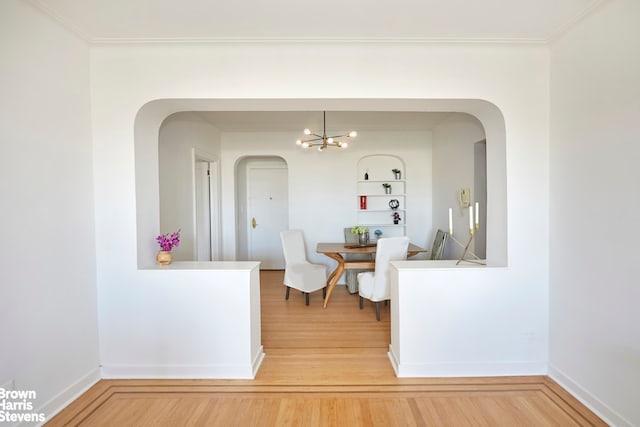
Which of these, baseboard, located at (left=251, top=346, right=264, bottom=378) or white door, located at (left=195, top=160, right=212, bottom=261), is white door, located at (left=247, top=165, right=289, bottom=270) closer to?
white door, located at (left=195, top=160, right=212, bottom=261)

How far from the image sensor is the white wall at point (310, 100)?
7.47ft

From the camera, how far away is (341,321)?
3.36 m

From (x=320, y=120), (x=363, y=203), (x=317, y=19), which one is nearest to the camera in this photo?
(x=317, y=19)

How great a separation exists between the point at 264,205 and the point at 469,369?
14.0ft

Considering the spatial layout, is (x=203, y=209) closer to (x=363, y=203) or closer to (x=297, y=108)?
(x=363, y=203)

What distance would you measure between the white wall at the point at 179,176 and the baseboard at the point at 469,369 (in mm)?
2766

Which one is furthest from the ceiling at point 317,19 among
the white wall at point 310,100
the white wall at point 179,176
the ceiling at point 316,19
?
the white wall at point 179,176

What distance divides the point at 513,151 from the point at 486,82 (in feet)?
1.73

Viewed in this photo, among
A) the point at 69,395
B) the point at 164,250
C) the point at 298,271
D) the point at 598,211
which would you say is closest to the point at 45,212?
the point at 164,250

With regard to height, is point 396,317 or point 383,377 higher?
point 396,317

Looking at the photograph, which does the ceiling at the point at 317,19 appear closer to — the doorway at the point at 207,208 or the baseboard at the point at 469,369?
the baseboard at the point at 469,369

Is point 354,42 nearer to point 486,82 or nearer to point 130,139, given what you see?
point 486,82

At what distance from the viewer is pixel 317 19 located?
78.2 inches

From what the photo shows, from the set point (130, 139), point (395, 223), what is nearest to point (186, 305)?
point (130, 139)
